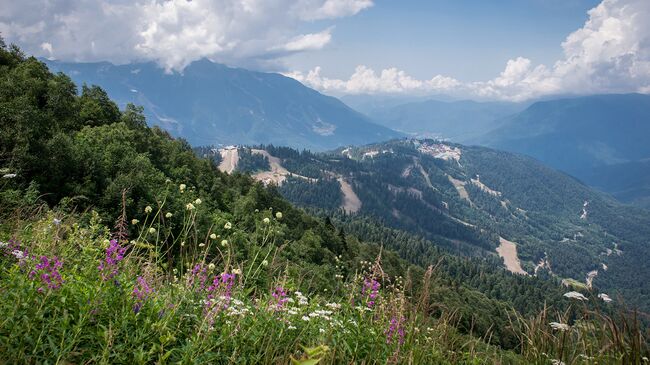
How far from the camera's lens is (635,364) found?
11.7ft

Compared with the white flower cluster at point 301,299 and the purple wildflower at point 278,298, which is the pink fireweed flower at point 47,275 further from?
the white flower cluster at point 301,299

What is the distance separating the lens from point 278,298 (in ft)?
14.4

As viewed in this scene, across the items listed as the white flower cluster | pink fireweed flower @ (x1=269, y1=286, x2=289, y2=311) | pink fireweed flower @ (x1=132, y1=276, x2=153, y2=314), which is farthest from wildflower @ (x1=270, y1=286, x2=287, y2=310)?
pink fireweed flower @ (x1=132, y1=276, x2=153, y2=314)

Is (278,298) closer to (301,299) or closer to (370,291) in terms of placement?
(301,299)

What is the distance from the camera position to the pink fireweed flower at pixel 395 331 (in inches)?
169

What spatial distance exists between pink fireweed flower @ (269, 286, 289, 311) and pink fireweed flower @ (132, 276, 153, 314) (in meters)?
1.31

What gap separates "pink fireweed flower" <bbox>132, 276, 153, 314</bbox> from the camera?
144 inches

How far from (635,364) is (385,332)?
2.31 m

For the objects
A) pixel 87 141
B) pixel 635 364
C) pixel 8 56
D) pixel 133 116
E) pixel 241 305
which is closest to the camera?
pixel 635 364

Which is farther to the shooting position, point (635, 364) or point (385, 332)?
point (385, 332)

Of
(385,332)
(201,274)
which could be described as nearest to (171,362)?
(201,274)

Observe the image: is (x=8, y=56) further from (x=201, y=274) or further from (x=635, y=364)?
(x=635, y=364)

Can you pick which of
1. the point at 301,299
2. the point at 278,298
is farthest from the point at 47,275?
the point at 301,299

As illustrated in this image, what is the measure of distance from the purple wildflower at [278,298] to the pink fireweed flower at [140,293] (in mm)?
1323
